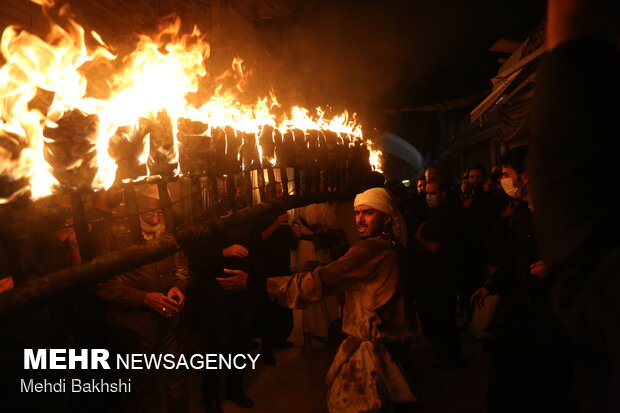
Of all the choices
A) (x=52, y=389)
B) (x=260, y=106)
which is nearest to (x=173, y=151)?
(x=52, y=389)

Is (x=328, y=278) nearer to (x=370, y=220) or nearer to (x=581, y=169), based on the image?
(x=370, y=220)

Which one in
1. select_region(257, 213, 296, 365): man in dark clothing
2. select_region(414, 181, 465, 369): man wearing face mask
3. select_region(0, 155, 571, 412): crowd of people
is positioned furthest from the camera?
select_region(257, 213, 296, 365): man in dark clothing

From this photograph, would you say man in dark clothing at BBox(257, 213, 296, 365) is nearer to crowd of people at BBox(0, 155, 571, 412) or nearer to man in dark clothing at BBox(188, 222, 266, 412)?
crowd of people at BBox(0, 155, 571, 412)

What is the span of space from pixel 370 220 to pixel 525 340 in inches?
66.6

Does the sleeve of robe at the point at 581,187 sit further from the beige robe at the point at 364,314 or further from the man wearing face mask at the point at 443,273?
the man wearing face mask at the point at 443,273

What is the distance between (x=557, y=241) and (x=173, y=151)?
9.34ft

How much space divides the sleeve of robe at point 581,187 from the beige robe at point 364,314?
2476 millimetres

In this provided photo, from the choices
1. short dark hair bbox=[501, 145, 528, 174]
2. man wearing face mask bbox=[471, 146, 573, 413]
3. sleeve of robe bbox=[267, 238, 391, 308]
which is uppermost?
short dark hair bbox=[501, 145, 528, 174]

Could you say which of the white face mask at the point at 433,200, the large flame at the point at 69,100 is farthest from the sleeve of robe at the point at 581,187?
the white face mask at the point at 433,200

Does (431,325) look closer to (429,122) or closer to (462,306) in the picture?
(462,306)

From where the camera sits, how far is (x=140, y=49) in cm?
390

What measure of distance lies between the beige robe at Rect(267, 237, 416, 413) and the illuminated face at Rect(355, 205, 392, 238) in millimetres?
172

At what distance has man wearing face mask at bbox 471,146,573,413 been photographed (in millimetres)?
3314

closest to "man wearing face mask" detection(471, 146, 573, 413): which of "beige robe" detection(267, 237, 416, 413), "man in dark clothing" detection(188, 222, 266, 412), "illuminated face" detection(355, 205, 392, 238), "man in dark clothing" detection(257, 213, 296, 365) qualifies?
"beige robe" detection(267, 237, 416, 413)
